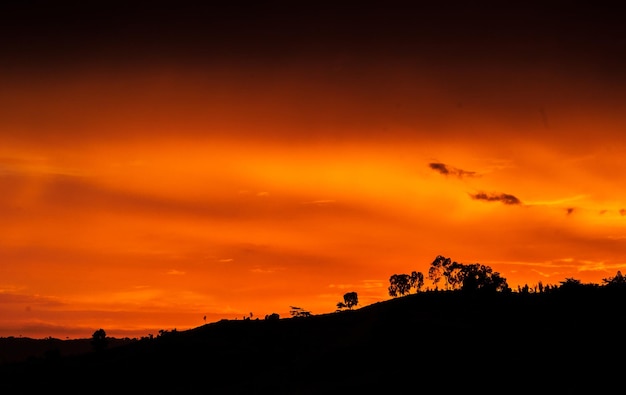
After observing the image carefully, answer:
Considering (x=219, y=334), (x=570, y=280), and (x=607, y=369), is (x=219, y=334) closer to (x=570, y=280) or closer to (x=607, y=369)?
(x=570, y=280)

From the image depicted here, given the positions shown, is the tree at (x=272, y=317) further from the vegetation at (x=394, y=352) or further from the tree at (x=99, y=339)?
the tree at (x=99, y=339)

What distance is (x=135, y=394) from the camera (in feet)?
360

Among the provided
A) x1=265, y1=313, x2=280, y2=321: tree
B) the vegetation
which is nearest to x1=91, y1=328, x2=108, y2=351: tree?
the vegetation

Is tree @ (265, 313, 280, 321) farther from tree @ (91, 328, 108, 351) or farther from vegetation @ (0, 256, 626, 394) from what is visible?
tree @ (91, 328, 108, 351)

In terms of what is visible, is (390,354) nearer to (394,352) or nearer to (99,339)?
(394,352)

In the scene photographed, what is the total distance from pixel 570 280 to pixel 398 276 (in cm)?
5247

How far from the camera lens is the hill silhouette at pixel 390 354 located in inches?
3083

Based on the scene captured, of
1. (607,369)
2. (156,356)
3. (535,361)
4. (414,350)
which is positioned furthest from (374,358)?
(156,356)

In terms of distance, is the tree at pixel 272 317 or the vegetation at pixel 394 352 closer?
the vegetation at pixel 394 352

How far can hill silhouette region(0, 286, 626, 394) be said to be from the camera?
7831 centimetres

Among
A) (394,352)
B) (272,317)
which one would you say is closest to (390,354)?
(394,352)

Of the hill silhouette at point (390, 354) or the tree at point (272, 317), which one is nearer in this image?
the hill silhouette at point (390, 354)

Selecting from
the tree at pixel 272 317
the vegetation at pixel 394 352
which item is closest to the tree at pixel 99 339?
the vegetation at pixel 394 352

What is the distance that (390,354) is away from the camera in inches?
3703
